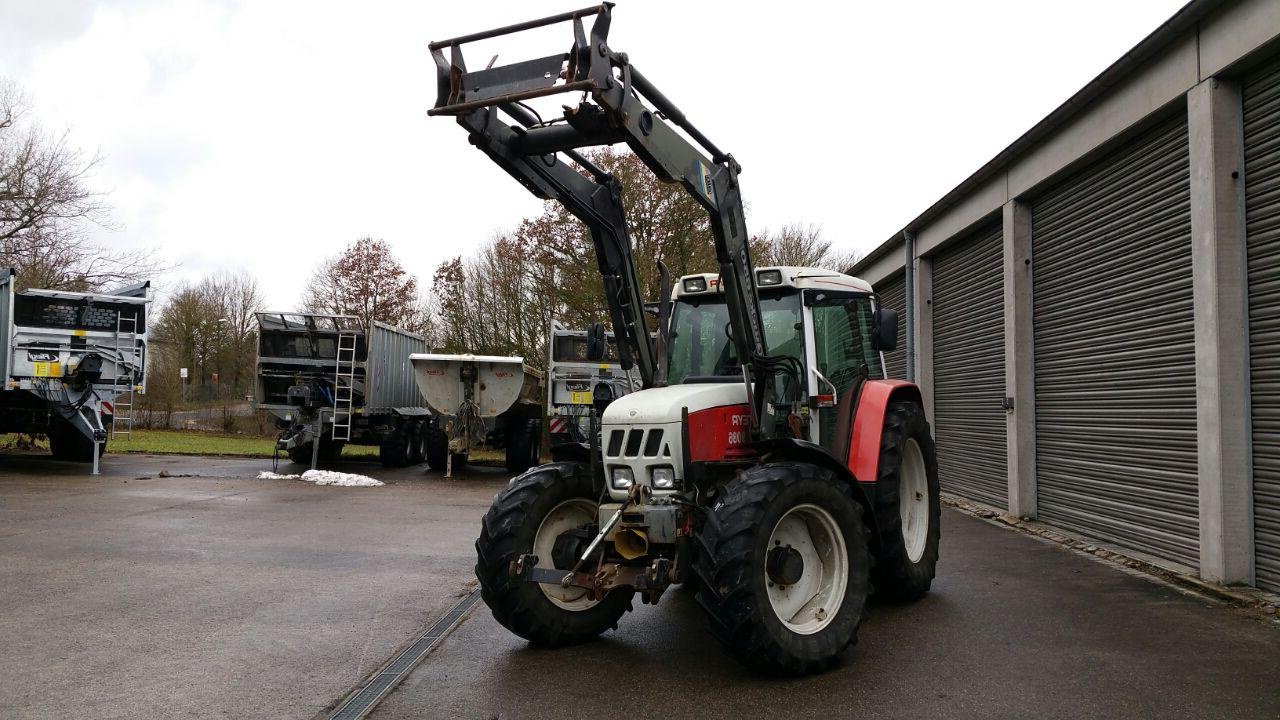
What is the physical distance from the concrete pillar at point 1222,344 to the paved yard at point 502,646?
57 centimetres

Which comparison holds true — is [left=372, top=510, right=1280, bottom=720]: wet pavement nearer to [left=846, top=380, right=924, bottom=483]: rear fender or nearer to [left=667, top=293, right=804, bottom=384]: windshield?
[left=846, top=380, right=924, bottom=483]: rear fender

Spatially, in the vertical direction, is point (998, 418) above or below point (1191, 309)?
below

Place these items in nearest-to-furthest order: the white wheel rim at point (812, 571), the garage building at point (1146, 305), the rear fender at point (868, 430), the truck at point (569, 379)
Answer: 1. the white wheel rim at point (812, 571)
2. the rear fender at point (868, 430)
3. the garage building at point (1146, 305)
4. the truck at point (569, 379)

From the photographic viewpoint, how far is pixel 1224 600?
258 inches

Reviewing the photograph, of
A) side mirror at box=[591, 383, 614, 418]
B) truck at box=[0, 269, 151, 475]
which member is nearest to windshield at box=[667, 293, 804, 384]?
side mirror at box=[591, 383, 614, 418]

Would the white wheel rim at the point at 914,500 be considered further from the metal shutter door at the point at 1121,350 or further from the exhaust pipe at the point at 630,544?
the exhaust pipe at the point at 630,544

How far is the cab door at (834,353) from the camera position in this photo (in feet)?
20.7

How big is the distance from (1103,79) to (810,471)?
18.8ft

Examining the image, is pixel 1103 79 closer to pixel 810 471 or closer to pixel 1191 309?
pixel 1191 309

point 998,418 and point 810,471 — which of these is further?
point 998,418

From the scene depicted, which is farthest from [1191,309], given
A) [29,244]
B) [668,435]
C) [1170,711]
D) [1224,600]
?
[29,244]

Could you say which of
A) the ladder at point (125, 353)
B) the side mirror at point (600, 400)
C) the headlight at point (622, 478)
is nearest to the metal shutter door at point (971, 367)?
the side mirror at point (600, 400)

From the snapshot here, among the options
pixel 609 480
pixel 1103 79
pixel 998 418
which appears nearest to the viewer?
pixel 609 480

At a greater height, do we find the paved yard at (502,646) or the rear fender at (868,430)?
the rear fender at (868,430)
